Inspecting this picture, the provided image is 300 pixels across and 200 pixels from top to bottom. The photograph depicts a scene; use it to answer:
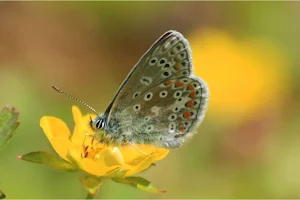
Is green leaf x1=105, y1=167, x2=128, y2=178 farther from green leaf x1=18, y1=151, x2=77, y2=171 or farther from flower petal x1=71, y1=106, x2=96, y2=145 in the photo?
flower petal x1=71, y1=106, x2=96, y2=145

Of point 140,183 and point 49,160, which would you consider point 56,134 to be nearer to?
point 49,160

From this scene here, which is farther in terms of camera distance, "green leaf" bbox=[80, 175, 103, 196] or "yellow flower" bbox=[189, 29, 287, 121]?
"yellow flower" bbox=[189, 29, 287, 121]

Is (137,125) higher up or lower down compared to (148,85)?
lower down

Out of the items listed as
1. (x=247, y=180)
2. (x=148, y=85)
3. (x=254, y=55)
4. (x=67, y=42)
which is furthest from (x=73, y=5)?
(x=148, y=85)

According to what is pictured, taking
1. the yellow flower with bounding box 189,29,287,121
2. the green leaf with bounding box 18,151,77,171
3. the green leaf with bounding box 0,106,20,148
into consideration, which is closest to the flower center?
the green leaf with bounding box 18,151,77,171

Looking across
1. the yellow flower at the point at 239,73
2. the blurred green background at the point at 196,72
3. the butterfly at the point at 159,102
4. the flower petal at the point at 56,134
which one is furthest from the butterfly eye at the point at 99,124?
the yellow flower at the point at 239,73

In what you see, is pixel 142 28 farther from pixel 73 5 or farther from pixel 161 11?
pixel 73 5
